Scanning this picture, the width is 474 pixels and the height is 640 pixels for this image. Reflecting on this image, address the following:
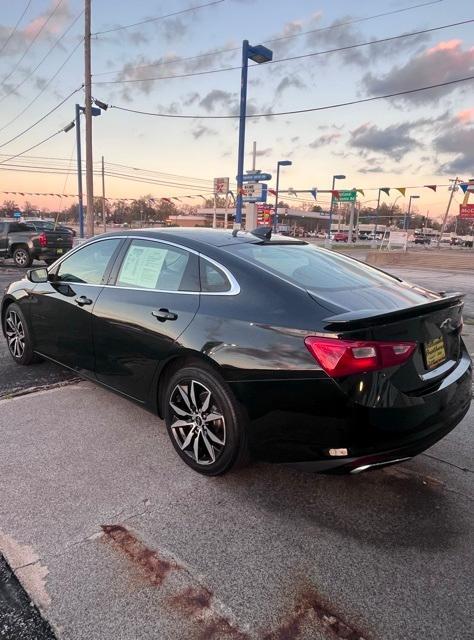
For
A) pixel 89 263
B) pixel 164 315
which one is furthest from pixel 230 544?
pixel 89 263

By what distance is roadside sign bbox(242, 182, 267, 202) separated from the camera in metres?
18.0

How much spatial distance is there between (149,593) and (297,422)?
105 cm

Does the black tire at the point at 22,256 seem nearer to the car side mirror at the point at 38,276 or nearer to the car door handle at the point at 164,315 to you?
the car side mirror at the point at 38,276

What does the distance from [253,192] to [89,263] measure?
1472 cm

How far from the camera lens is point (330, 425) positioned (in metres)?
2.45

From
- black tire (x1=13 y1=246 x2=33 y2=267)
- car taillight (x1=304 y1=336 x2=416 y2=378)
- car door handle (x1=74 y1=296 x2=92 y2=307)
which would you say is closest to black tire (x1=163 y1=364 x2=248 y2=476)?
car taillight (x1=304 y1=336 x2=416 y2=378)

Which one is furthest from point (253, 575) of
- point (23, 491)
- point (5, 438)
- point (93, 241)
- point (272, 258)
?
point (93, 241)

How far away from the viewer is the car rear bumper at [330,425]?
2.42m

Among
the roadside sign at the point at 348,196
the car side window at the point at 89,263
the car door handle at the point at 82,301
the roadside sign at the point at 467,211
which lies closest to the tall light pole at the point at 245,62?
the car side window at the point at 89,263

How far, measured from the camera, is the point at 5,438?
11.6 ft

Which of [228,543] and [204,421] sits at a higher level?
[204,421]

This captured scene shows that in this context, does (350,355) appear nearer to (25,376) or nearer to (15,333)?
(25,376)

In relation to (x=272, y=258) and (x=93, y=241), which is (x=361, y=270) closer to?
(x=272, y=258)

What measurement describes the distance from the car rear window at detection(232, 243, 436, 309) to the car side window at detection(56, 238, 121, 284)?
4.03 feet
